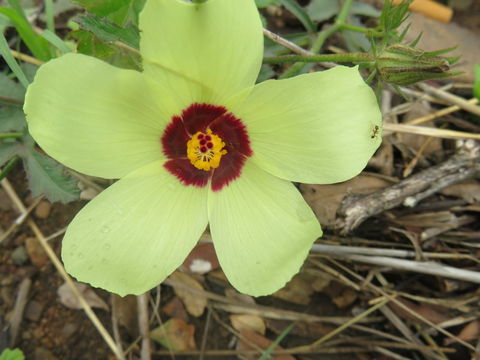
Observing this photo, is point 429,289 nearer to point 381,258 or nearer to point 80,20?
point 381,258

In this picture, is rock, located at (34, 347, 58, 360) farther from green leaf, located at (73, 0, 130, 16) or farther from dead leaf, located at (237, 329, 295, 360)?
green leaf, located at (73, 0, 130, 16)

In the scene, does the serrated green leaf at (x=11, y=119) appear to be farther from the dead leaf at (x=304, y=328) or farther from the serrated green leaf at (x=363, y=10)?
the serrated green leaf at (x=363, y=10)

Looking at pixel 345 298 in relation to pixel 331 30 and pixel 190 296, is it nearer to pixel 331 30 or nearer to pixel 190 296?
pixel 190 296

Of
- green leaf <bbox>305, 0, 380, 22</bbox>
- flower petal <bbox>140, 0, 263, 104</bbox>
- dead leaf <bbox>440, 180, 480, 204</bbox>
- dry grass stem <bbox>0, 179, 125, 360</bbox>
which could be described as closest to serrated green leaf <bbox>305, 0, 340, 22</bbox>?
green leaf <bbox>305, 0, 380, 22</bbox>

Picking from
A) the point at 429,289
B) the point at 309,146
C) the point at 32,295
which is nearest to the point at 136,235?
the point at 309,146

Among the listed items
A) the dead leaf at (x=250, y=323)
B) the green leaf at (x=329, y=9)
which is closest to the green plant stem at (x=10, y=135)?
the dead leaf at (x=250, y=323)
